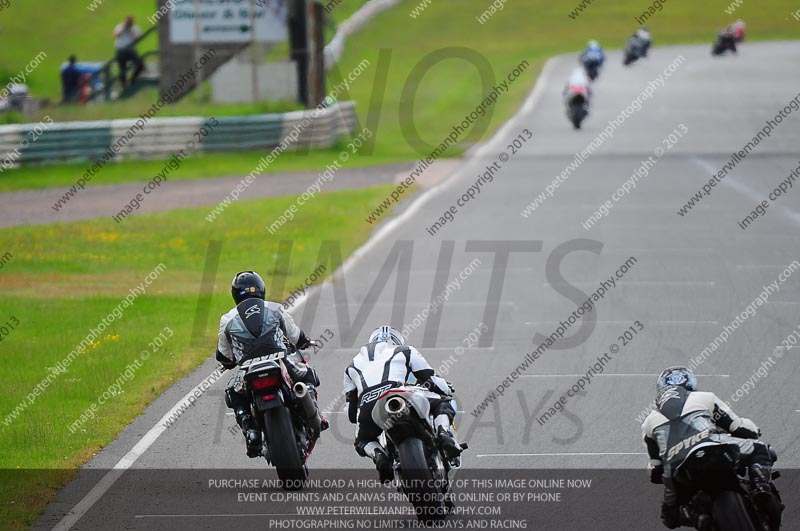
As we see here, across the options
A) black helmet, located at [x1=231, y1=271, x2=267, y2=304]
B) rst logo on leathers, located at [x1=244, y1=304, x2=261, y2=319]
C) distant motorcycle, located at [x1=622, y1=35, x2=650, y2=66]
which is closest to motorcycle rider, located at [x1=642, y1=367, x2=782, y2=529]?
rst logo on leathers, located at [x1=244, y1=304, x2=261, y2=319]

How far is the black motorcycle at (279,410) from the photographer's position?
387 inches

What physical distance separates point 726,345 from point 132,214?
14.9 m

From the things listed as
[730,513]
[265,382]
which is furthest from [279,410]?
[730,513]

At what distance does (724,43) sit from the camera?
5825cm

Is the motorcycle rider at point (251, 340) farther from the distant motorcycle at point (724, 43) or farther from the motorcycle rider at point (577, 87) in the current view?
the distant motorcycle at point (724, 43)

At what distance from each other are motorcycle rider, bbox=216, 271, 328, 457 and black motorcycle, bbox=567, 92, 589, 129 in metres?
27.9

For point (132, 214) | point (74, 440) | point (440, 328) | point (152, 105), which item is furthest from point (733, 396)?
point (152, 105)

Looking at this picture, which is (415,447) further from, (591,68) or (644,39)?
(644,39)

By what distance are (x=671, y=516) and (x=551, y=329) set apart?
7667mm

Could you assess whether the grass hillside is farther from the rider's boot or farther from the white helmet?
the rider's boot

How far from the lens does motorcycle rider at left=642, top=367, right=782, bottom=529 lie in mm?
7797

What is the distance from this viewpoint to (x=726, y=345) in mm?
14539

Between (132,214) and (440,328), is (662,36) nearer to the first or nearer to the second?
(132,214)

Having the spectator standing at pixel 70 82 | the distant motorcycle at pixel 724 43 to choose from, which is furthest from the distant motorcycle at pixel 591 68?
the spectator standing at pixel 70 82
